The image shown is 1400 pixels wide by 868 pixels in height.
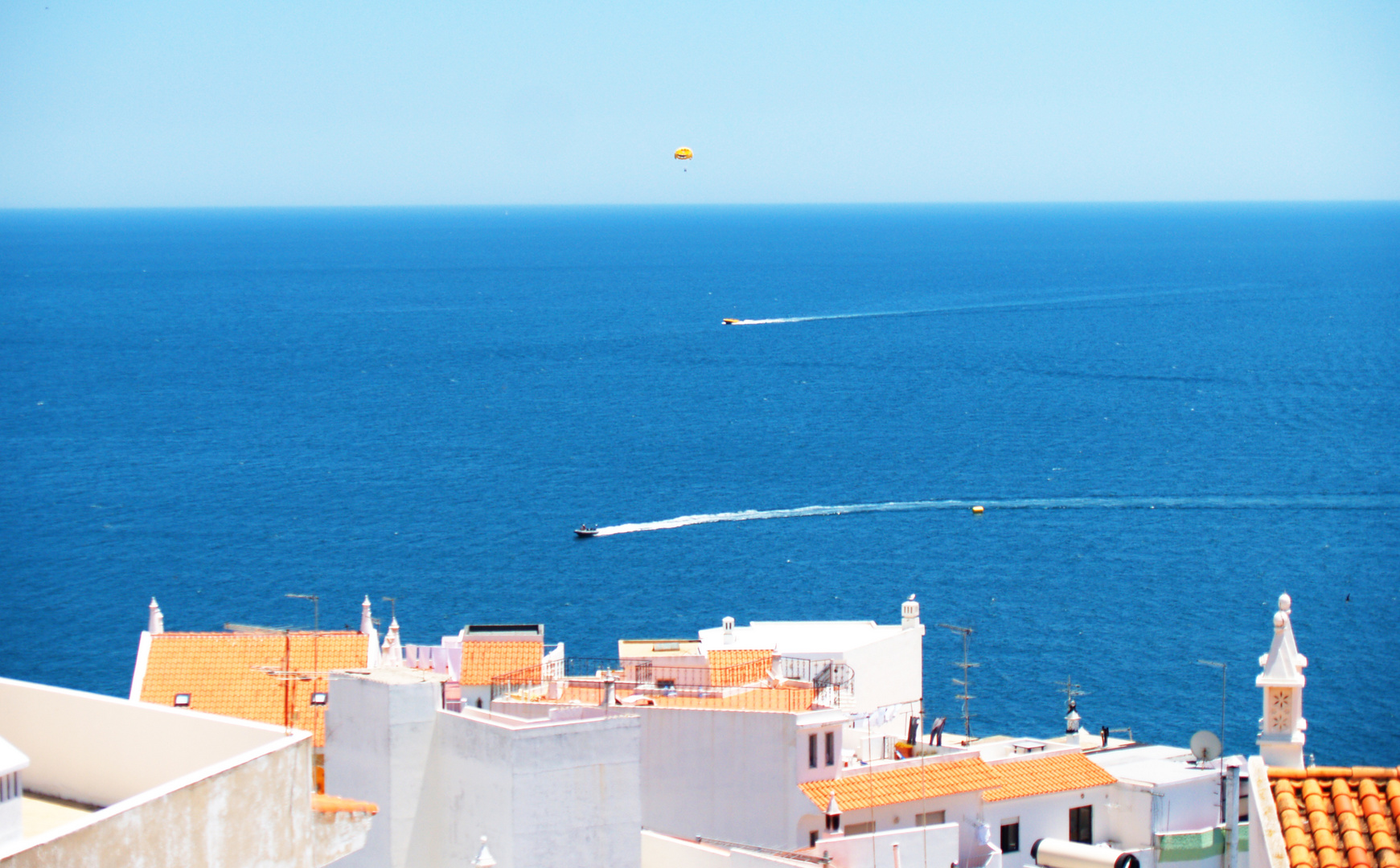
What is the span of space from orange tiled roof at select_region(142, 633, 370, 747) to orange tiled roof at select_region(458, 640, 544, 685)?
2.36 metres

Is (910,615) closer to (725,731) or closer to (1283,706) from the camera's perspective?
(725,731)

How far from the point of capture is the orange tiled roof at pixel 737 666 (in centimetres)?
3253

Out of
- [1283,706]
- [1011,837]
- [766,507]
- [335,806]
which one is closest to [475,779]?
[335,806]

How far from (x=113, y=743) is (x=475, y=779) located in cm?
980

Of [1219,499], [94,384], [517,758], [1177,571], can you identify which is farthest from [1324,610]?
[94,384]

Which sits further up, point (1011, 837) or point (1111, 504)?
point (1111, 504)

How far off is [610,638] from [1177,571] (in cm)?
3184

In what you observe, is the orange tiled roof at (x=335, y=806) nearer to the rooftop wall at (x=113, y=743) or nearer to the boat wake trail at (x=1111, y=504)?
the rooftop wall at (x=113, y=743)

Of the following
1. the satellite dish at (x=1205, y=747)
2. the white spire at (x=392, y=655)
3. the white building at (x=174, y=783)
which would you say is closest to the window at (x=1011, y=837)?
the satellite dish at (x=1205, y=747)

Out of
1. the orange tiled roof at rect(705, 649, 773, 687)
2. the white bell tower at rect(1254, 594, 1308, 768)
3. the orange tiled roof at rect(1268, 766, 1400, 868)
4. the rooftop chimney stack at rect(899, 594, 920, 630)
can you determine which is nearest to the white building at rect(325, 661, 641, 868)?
the white bell tower at rect(1254, 594, 1308, 768)

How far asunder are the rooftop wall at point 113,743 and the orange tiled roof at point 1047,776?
20882 mm

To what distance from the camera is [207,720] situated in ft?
41.8

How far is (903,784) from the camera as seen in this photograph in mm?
30047

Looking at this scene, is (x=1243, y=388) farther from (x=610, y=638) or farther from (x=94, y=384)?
(x=94, y=384)
